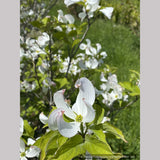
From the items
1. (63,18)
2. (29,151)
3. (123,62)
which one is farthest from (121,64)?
(29,151)

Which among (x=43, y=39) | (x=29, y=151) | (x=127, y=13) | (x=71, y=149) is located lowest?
(x=29, y=151)

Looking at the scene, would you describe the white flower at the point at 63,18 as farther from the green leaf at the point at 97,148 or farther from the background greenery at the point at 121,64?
the green leaf at the point at 97,148

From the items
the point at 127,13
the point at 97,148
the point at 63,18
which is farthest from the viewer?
the point at 127,13

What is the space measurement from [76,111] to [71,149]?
72 millimetres

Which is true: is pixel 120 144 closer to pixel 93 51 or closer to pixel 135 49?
pixel 93 51

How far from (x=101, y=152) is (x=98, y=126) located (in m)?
0.06

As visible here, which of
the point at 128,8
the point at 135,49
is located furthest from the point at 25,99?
the point at 128,8

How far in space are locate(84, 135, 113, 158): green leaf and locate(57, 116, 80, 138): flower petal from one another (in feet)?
0.10

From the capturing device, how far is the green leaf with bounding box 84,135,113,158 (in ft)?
1.10

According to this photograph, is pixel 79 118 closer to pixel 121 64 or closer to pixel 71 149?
pixel 71 149

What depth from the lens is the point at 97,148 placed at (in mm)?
340

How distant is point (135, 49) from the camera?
251cm

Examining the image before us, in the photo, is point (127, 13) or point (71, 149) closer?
point (71, 149)

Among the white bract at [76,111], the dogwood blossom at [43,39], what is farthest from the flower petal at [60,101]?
the dogwood blossom at [43,39]
